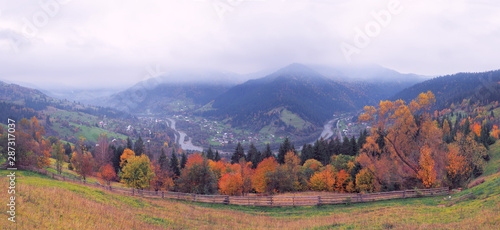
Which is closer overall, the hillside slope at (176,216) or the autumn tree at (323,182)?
the hillside slope at (176,216)

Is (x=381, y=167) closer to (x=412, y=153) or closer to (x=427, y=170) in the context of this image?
(x=412, y=153)

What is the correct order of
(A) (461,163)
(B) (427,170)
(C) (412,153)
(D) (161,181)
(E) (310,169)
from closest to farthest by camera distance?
(B) (427,170)
(A) (461,163)
(C) (412,153)
(E) (310,169)
(D) (161,181)

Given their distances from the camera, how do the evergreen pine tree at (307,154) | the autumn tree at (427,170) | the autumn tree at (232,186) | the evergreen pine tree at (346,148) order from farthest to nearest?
the evergreen pine tree at (346,148) < the evergreen pine tree at (307,154) < the autumn tree at (232,186) < the autumn tree at (427,170)

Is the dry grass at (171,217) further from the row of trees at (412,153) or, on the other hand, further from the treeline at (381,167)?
the treeline at (381,167)

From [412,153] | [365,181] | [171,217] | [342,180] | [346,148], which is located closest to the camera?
[171,217]

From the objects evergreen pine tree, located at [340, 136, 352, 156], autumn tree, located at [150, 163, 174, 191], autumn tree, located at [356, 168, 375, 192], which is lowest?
autumn tree, located at [150, 163, 174, 191]

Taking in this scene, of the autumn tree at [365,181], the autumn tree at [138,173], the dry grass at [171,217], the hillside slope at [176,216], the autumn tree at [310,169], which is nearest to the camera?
the dry grass at [171,217]

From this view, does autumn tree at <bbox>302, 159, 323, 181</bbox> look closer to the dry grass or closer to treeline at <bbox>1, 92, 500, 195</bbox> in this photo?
treeline at <bbox>1, 92, 500, 195</bbox>

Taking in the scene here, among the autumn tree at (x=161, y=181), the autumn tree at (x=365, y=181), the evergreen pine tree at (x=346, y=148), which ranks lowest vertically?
the autumn tree at (x=161, y=181)

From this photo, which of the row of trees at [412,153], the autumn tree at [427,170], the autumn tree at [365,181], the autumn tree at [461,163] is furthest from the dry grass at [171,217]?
the autumn tree at [365,181]

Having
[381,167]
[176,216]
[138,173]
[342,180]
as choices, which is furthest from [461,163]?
[138,173]

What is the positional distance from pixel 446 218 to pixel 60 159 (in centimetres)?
7209

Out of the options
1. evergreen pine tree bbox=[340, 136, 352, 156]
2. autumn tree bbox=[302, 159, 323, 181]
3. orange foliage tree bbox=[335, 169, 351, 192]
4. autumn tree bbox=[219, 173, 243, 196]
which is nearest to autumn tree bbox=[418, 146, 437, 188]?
orange foliage tree bbox=[335, 169, 351, 192]

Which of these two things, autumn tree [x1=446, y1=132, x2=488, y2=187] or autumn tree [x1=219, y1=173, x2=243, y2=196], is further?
autumn tree [x1=219, y1=173, x2=243, y2=196]
